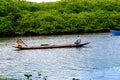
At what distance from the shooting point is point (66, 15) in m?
101

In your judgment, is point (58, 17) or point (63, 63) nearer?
point (63, 63)

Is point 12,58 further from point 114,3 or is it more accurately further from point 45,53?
point 114,3

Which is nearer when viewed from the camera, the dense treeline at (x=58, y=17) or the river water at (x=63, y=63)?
the river water at (x=63, y=63)

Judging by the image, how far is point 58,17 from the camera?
98.2 meters

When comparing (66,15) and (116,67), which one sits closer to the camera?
(116,67)

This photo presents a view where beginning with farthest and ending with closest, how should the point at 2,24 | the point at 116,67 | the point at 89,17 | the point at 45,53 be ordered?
the point at 89,17, the point at 2,24, the point at 45,53, the point at 116,67

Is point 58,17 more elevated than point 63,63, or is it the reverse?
point 58,17

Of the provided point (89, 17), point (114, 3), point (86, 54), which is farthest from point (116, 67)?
point (114, 3)

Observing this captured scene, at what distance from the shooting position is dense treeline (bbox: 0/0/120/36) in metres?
90.7

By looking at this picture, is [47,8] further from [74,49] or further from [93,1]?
[74,49]

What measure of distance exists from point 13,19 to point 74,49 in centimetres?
4710

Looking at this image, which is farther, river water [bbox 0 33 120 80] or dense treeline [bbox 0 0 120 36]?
dense treeline [bbox 0 0 120 36]

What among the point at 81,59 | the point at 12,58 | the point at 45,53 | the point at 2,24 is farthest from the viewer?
the point at 2,24

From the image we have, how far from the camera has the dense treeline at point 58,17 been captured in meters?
90.7
